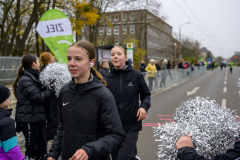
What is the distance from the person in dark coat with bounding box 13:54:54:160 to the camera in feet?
11.8

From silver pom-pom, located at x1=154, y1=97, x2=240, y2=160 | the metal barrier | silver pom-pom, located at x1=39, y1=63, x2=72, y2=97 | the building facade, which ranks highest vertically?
the building facade

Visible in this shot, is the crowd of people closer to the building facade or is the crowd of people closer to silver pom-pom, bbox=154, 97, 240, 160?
silver pom-pom, bbox=154, 97, 240, 160

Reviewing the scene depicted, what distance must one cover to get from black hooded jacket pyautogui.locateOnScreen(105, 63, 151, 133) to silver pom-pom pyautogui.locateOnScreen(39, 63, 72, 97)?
83 centimetres

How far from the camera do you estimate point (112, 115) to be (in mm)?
1906

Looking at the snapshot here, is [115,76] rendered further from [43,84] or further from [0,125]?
[0,125]

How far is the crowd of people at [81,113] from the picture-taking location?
1.89m

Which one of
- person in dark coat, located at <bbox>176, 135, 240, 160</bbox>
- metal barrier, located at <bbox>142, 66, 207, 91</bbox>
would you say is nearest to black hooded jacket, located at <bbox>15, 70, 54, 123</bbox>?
person in dark coat, located at <bbox>176, 135, 240, 160</bbox>

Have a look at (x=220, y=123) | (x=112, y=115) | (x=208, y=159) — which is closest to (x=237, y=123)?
(x=220, y=123)

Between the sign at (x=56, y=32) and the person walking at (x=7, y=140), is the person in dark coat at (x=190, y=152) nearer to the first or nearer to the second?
the person walking at (x=7, y=140)

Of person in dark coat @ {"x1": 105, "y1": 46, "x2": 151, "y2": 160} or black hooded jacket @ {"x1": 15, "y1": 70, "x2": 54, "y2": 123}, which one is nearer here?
person in dark coat @ {"x1": 105, "y1": 46, "x2": 151, "y2": 160}

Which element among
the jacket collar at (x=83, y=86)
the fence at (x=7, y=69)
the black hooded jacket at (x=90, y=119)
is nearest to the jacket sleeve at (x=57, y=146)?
the black hooded jacket at (x=90, y=119)

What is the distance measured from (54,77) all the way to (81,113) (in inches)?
83.2

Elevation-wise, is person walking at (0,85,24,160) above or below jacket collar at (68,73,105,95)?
below

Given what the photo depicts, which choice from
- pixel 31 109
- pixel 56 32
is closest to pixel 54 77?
pixel 31 109
